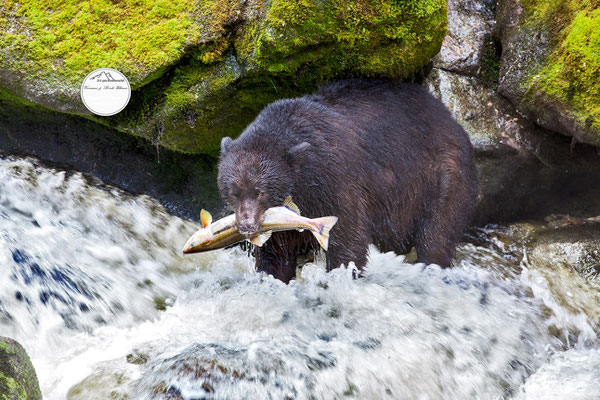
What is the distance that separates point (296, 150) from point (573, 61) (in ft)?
8.94

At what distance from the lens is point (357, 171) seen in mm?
4746

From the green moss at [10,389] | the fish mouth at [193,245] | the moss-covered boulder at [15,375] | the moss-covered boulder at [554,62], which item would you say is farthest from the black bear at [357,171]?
the green moss at [10,389]

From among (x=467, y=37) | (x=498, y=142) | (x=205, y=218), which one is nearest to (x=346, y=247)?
(x=205, y=218)

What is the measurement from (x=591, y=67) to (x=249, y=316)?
353cm

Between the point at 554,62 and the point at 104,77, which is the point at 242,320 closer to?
the point at 104,77

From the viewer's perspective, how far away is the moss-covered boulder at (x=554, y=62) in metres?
5.29

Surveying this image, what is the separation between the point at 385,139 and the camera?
4.99m

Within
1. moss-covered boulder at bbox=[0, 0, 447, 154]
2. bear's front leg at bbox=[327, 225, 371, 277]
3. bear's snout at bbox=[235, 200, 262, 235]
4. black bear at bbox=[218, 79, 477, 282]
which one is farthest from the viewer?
moss-covered boulder at bbox=[0, 0, 447, 154]

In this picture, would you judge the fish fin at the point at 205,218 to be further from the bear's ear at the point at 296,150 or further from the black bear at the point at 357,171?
the bear's ear at the point at 296,150

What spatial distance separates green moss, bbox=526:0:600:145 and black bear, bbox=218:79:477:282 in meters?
0.95

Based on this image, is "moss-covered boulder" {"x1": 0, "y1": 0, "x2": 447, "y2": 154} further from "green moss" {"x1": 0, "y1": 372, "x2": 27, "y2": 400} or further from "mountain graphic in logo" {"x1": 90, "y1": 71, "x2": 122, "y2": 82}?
"green moss" {"x1": 0, "y1": 372, "x2": 27, "y2": 400}

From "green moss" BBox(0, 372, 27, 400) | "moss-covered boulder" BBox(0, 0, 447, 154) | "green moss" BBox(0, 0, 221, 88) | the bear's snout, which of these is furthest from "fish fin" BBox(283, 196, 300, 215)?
"green moss" BBox(0, 372, 27, 400)

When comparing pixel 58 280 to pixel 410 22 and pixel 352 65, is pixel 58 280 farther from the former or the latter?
pixel 410 22

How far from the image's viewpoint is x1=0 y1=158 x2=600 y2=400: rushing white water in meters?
3.61
